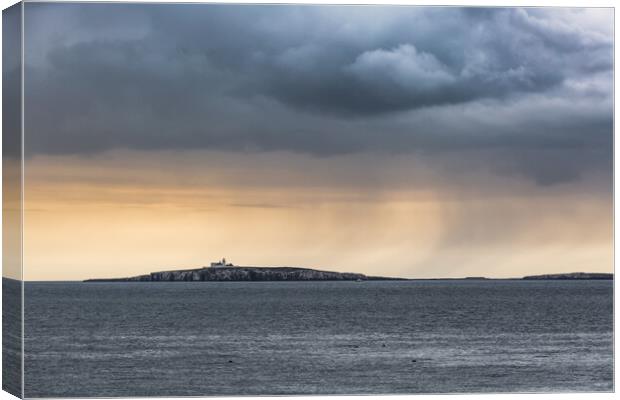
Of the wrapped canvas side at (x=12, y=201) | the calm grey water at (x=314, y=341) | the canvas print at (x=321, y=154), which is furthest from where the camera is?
the calm grey water at (x=314, y=341)

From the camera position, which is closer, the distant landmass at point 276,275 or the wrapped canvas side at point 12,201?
the wrapped canvas side at point 12,201

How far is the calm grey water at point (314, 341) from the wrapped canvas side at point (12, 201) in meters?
13.3

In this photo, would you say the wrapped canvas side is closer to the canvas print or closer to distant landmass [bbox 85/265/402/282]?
the canvas print

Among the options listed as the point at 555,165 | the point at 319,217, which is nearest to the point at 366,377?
the point at 319,217

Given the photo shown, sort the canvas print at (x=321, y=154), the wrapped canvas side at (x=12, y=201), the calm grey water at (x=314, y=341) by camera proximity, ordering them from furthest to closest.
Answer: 1. the calm grey water at (x=314, y=341)
2. the canvas print at (x=321, y=154)
3. the wrapped canvas side at (x=12, y=201)

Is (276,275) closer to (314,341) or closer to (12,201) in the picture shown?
(314,341)

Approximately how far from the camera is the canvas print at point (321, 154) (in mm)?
31172

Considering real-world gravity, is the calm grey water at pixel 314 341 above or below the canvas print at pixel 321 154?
below

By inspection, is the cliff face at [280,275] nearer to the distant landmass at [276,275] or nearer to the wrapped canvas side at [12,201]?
the distant landmass at [276,275]

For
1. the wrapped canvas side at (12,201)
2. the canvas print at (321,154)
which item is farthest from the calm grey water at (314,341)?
the wrapped canvas side at (12,201)

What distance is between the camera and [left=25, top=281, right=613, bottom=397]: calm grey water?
4206 cm

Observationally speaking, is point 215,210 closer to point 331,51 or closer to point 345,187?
point 345,187

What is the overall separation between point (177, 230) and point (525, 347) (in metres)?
30.2

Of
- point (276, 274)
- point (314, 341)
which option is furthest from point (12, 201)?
point (314, 341)
